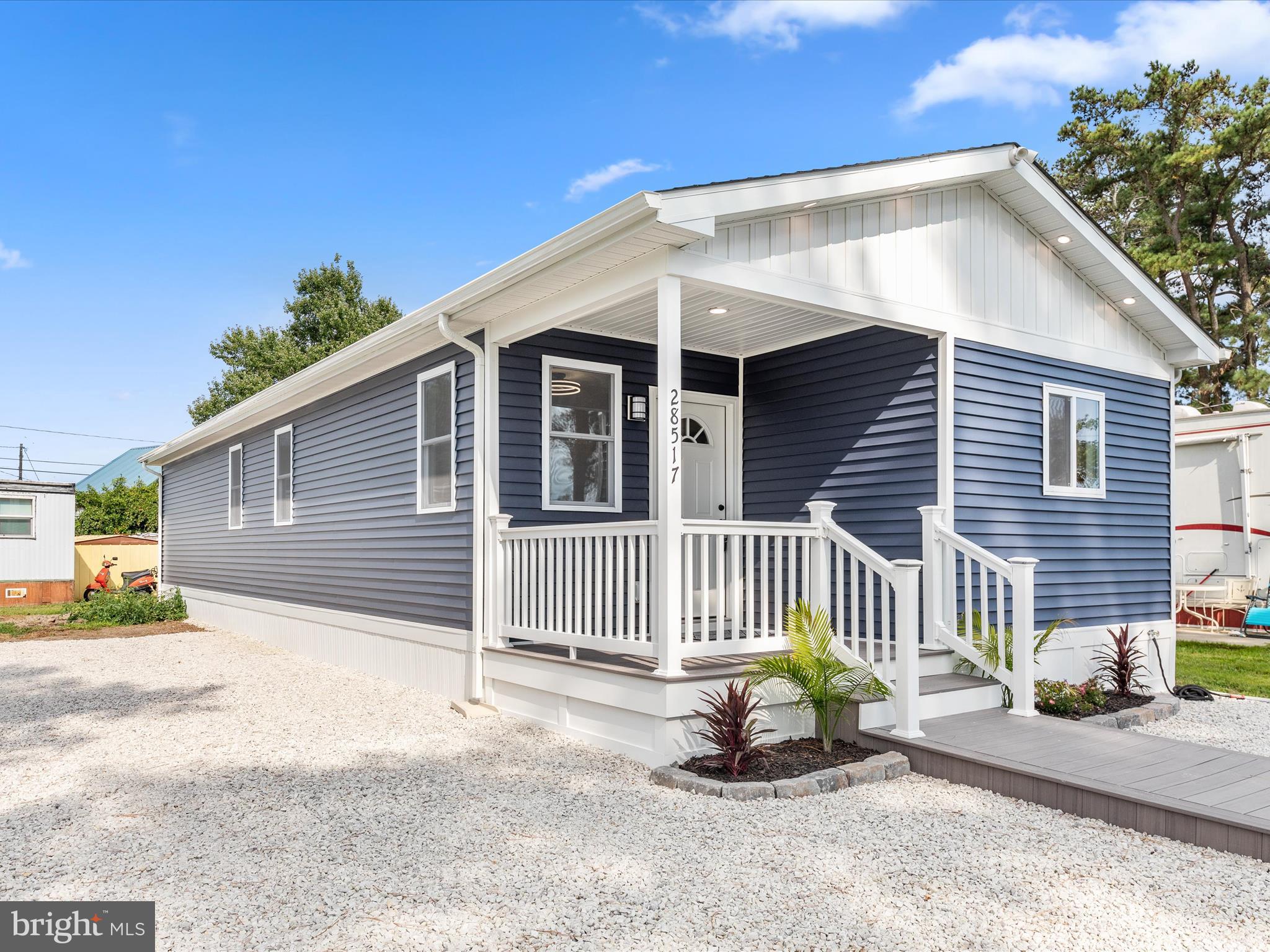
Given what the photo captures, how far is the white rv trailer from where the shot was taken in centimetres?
1073

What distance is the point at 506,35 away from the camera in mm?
13945

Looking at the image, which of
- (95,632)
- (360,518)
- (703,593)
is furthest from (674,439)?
(95,632)

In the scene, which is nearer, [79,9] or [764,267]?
[764,267]

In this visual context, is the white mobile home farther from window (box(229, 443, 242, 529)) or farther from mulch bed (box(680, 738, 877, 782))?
mulch bed (box(680, 738, 877, 782))

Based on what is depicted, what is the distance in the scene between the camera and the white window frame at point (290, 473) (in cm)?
1098

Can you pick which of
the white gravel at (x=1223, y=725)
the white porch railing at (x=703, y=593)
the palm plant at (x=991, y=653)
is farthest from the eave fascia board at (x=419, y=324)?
the white gravel at (x=1223, y=725)

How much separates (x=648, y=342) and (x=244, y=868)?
17.4ft

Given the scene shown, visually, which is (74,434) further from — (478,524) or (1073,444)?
(1073,444)

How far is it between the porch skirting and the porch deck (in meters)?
3.71

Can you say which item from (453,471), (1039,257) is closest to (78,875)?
(453,471)

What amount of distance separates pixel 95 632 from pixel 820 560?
12.5 m

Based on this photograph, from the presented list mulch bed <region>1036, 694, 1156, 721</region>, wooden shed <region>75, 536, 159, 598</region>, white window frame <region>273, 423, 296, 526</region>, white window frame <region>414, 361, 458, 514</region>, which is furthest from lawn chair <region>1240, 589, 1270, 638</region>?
wooden shed <region>75, 536, 159, 598</region>

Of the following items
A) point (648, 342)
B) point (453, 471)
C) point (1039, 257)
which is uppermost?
point (1039, 257)

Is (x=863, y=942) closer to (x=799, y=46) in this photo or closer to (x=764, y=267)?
(x=764, y=267)
